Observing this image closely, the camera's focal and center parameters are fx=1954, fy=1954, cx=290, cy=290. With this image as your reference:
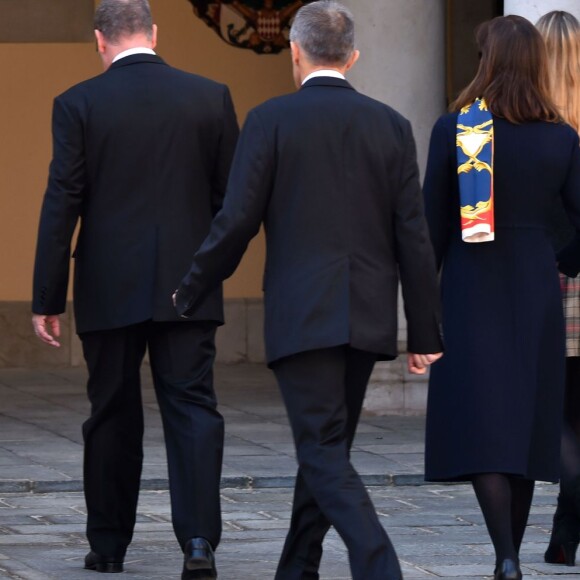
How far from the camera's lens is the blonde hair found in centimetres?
624

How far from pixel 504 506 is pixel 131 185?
60.4 inches

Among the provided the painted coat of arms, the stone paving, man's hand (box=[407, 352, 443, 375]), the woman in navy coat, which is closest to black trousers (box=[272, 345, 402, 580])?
man's hand (box=[407, 352, 443, 375])

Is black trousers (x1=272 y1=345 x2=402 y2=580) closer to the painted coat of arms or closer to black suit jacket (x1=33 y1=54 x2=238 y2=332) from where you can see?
black suit jacket (x1=33 y1=54 x2=238 y2=332)

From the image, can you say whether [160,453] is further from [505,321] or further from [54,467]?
[505,321]

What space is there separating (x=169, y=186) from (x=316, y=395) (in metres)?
1.12

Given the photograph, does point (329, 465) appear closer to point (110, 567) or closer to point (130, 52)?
point (110, 567)

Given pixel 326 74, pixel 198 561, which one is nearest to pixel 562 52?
pixel 326 74

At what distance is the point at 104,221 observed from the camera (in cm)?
620

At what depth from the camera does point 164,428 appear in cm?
623

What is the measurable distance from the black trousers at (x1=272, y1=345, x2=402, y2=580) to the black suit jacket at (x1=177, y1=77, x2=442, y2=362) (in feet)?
0.25

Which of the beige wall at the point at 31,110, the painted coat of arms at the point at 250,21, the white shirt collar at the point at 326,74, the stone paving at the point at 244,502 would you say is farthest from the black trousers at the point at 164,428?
the beige wall at the point at 31,110

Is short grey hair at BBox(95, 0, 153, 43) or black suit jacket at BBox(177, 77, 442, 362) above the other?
short grey hair at BBox(95, 0, 153, 43)

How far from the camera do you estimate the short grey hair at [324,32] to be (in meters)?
5.43

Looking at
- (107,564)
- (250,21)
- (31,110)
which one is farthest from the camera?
(31,110)
